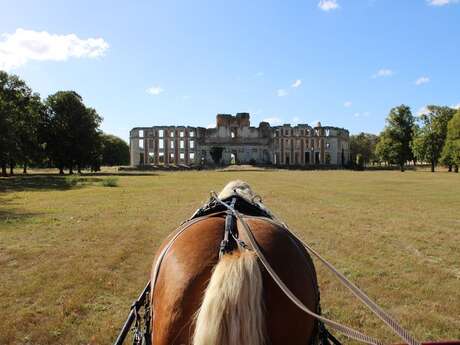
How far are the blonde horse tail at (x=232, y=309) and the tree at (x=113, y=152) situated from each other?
98863 mm

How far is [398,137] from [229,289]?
85.2 m

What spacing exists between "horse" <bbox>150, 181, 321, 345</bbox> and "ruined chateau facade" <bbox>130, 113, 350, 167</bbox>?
96.6 m

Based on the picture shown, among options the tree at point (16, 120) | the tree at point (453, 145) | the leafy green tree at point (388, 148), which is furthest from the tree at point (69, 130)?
the leafy green tree at point (388, 148)

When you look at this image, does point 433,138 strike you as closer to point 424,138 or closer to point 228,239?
point 424,138

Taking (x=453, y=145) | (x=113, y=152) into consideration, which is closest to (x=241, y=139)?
(x=113, y=152)

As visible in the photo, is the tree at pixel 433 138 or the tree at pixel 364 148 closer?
the tree at pixel 433 138

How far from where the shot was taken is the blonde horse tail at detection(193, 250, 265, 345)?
2143 mm

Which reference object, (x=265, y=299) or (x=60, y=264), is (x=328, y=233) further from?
(x=265, y=299)

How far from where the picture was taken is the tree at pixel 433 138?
70375 mm

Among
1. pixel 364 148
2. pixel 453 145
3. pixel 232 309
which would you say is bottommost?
pixel 232 309

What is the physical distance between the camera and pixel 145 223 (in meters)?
14.6

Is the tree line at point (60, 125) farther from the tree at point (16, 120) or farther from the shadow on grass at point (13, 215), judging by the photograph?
the shadow on grass at point (13, 215)

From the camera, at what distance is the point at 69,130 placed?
57.1 metres

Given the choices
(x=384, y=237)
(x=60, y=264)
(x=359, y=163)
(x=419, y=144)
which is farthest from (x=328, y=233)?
(x=359, y=163)
